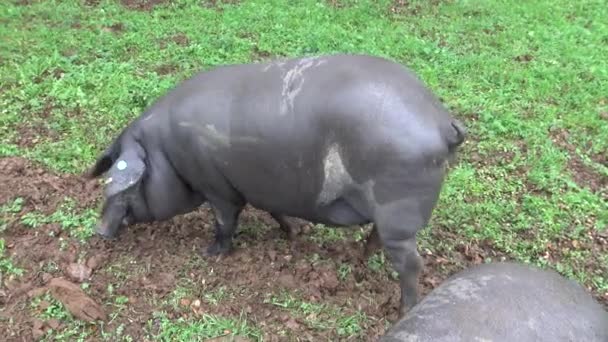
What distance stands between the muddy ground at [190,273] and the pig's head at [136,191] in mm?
299

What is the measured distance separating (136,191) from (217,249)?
0.66 metres

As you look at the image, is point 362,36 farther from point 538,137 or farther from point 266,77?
point 266,77

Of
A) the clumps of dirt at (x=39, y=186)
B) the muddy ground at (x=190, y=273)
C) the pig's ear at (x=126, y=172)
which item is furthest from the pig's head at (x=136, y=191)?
the clumps of dirt at (x=39, y=186)

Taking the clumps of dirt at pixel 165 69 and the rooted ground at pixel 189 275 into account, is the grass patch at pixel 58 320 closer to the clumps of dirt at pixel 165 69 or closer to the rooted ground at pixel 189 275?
the rooted ground at pixel 189 275

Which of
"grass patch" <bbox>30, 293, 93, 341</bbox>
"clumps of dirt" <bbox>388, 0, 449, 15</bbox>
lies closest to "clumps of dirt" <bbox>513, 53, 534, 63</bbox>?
"clumps of dirt" <bbox>388, 0, 449, 15</bbox>

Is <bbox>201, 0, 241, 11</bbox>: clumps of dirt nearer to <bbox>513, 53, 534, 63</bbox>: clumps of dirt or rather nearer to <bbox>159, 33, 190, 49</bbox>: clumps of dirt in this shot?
<bbox>159, 33, 190, 49</bbox>: clumps of dirt

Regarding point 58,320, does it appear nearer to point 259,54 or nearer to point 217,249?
point 217,249

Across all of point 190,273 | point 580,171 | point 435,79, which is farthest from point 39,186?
point 580,171

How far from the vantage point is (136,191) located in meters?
4.02

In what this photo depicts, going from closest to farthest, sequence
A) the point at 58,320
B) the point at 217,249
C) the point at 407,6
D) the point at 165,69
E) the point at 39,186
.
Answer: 1. the point at 58,320
2. the point at 217,249
3. the point at 39,186
4. the point at 165,69
5. the point at 407,6

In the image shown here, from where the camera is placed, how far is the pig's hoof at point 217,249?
4.38m

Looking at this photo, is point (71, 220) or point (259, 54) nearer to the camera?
point (71, 220)

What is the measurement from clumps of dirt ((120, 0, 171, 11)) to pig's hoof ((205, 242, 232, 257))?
4.16 metres

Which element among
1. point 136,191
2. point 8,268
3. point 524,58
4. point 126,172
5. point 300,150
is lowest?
point 8,268
